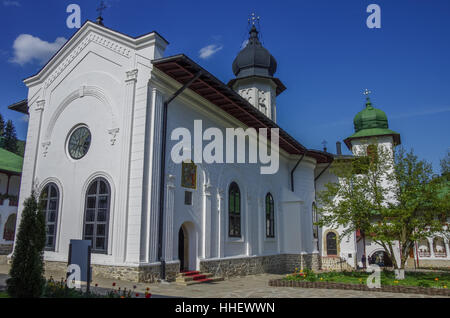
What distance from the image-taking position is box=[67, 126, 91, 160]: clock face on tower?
12.3 m

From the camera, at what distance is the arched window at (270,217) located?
1822 cm

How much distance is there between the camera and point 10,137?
44938 millimetres

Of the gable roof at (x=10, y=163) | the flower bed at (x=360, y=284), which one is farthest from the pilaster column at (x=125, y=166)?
the gable roof at (x=10, y=163)

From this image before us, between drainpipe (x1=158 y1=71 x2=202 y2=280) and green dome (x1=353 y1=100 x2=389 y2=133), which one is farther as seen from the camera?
green dome (x1=353 y1=100 x2=389 y2=133)

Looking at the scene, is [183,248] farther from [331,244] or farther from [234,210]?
[331,244]

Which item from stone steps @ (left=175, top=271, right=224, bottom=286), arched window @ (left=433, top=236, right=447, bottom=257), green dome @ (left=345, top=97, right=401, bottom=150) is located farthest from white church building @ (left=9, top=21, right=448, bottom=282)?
green dome @ (left=345, top=97, right=401, bottom=150)

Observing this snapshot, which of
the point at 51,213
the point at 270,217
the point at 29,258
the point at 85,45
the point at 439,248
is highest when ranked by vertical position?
the point at 85,45

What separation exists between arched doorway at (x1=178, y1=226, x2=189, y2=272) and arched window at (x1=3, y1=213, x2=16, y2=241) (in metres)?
10.5

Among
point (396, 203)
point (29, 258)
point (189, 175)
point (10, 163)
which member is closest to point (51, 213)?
point (189, 175)

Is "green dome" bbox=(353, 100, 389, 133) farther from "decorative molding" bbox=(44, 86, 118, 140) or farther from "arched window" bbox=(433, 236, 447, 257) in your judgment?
"decorative molding" bbox=(44, 86, 118, 140)

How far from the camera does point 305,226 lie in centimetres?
2006

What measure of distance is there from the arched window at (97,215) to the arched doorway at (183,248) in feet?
8.91

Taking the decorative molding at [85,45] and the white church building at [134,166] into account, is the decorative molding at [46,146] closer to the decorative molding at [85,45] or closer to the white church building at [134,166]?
the white church building at [134,166]

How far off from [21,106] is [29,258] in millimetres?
11514
